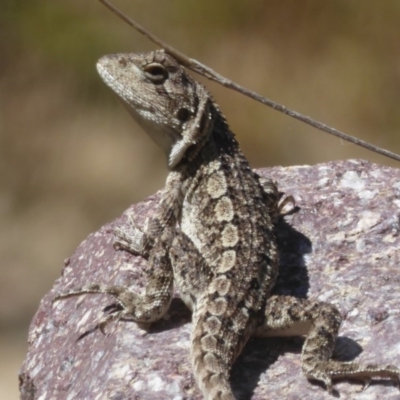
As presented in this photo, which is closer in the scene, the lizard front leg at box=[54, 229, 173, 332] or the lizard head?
the lizard front leg at box=[54, 229, 173, 332]

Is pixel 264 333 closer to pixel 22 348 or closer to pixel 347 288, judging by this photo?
pixel 347 288

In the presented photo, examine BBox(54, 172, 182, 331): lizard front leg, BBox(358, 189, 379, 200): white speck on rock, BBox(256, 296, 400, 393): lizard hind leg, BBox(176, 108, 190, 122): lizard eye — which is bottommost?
BBox(256, 296, 400, 393): lizard hind leg

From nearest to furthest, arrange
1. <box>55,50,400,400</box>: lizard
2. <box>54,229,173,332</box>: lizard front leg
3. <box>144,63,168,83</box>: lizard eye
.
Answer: <box>55,50,400,400</box>: lizard, <box>54,229,173,332</box>: lizard front leg, <box>144,63,168,83</box>: lizard eye

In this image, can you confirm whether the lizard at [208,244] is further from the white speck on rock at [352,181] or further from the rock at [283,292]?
the white speck on rock at [352,181]

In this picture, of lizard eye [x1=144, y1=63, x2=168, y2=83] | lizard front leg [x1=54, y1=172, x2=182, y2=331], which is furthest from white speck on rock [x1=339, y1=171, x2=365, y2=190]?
lizard eye [x1=144, y1=63, x2=168, y2=83]

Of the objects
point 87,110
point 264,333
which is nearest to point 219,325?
point 264,333

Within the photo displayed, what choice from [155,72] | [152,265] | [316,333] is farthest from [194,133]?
[316,333]

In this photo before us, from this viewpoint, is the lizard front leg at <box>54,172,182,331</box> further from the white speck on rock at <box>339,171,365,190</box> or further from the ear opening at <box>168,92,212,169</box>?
the white speck on rock at <box>339,171,365,190</box>
